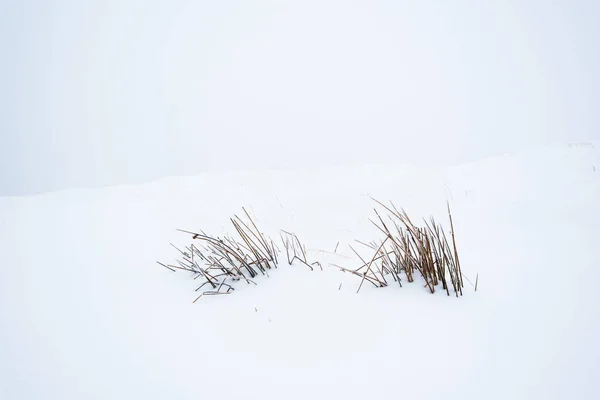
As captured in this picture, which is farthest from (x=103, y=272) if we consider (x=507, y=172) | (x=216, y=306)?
(x=507, y=172)

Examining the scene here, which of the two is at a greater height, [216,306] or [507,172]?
[507,172]

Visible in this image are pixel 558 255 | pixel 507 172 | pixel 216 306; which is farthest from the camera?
pixel 507 172

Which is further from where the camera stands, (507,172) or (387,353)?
(507,172)

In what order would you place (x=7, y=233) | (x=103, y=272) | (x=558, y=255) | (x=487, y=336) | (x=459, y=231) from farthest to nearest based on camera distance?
1. (x=7, y=233)
2. (x=459, y=231)
3. (x=103, y=272)
4. (x=558, y=255)
5. (x=487, y=336)

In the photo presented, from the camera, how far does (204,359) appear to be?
0.87 meters

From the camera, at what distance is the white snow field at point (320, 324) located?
0.75 metres

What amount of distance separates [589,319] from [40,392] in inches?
56.0

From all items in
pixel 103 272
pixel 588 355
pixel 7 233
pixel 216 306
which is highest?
pixel 7 233

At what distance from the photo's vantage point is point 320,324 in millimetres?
971

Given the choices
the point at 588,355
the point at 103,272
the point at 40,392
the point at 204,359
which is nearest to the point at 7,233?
the point at 103,272

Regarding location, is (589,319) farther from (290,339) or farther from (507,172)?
(507,172)

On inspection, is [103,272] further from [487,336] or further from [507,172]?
[507,172]

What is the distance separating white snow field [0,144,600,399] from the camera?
748mm

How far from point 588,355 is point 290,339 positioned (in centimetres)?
71
